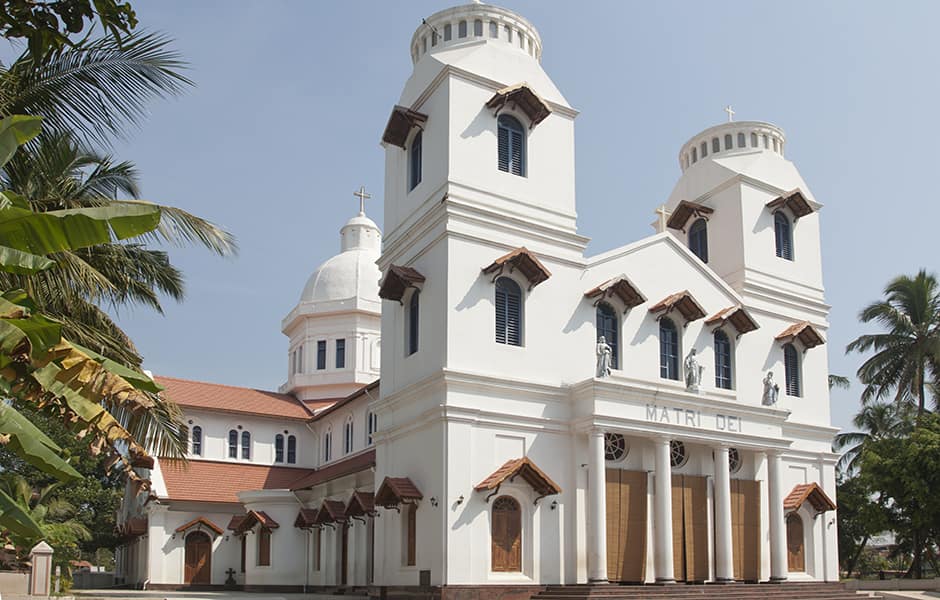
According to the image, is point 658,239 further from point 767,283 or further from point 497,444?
point 497,444

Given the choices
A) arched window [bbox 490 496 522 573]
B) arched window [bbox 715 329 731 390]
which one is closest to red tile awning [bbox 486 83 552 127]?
arched window [bbox 715 329 731 390]

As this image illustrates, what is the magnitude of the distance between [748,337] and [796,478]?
475 cm

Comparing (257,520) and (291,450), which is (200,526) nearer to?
(257,520)

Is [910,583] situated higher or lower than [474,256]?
lower

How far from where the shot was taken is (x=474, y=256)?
83.0ft

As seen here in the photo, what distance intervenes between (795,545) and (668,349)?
7329mm

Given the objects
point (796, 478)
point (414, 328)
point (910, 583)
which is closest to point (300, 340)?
point (414, 328)

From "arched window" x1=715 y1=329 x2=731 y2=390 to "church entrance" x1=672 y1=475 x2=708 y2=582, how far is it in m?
3.55

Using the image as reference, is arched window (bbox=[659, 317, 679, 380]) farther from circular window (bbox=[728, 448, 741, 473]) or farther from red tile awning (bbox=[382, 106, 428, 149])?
red tile awning (bbox=[382, 106, 428, 149])

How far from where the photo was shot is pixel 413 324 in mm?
26672

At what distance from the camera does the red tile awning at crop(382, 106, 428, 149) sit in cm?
2742

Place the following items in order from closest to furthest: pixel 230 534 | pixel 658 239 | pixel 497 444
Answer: pixel 497 444 < pixel 658 239 < pixel 230 534

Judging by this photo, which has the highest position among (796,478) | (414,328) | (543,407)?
(414,328)

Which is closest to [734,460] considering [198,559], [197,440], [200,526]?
[200,526]
